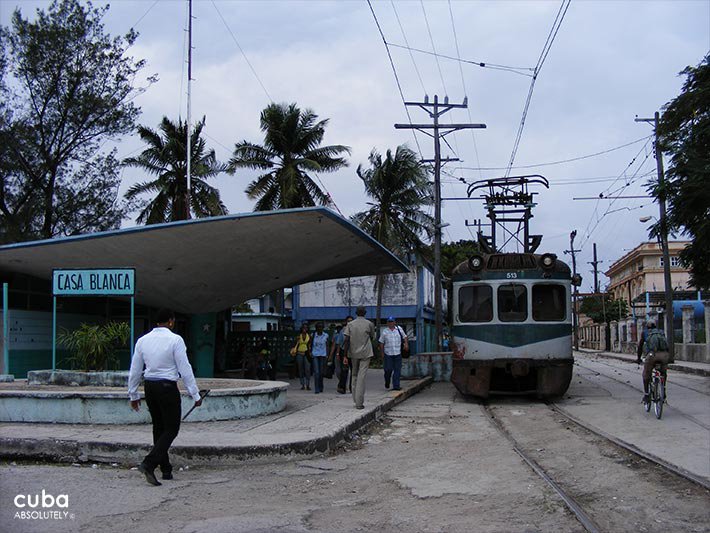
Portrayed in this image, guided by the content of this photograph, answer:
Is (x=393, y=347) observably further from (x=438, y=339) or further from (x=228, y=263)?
(x=438, y=339)

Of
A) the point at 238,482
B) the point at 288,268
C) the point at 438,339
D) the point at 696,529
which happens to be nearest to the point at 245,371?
the point at 288,268

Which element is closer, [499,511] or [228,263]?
[499,511]

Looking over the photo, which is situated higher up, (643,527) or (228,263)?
(228,263)

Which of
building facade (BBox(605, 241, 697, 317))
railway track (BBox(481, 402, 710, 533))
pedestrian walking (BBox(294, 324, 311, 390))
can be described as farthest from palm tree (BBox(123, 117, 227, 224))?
building facade (BBox(605, 241, 697, 317))

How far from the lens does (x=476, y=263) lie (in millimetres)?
14664

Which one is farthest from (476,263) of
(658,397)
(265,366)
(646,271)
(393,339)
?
(646,271)

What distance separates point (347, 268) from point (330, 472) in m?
13.4

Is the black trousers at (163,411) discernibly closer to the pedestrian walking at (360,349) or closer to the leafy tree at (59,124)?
the pedestrian walking at (360,349)

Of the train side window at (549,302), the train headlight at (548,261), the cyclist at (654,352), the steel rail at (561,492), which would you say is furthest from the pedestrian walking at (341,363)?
the cyclist at (654,352)

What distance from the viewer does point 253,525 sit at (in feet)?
17.5

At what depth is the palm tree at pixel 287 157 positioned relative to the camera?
104ft

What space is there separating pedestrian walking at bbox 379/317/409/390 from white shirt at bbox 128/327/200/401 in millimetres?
8665

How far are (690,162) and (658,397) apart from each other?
6247 millimetres

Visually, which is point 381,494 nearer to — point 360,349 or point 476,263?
point 360,349
